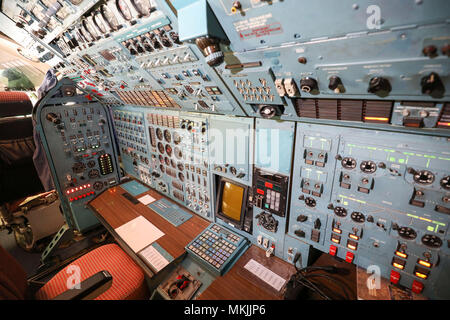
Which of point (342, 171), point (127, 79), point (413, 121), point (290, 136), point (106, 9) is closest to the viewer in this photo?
point (413, 121)

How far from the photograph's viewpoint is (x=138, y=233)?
2623 millimetres

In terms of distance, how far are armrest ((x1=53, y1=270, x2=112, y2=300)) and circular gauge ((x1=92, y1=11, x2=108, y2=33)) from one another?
7.79 feet

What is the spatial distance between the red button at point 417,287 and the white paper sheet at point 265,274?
37.0 inches

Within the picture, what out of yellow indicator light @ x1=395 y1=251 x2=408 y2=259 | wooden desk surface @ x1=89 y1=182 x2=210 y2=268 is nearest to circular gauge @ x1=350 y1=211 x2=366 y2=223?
yellow indicator light @ x1=395 y1=251 x2=408 y2=259

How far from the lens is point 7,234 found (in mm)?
4586

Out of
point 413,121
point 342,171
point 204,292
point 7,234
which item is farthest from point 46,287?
point 7,234

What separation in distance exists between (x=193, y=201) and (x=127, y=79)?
2.00 meters

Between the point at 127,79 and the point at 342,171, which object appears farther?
the point at 127,79

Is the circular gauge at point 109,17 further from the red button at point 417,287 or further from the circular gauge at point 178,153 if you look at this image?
the red button at point 417,287

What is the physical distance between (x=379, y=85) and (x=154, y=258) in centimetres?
244

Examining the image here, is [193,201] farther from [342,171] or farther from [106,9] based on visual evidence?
[106,9]

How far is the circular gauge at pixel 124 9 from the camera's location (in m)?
1.69

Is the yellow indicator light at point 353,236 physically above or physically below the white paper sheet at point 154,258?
above

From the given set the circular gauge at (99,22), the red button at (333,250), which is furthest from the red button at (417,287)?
the circular gauge at (99,22)
